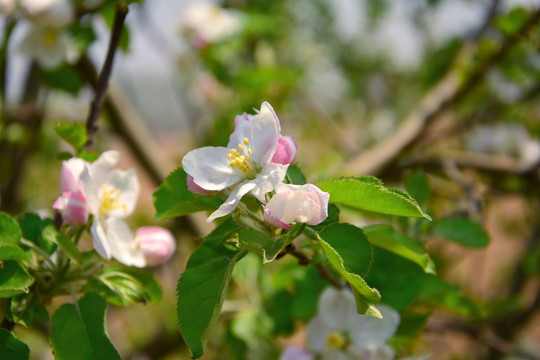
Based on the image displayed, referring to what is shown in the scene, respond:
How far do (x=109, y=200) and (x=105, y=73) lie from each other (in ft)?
0.65

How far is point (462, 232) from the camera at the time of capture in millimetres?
962

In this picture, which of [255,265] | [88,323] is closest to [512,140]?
[255,265]

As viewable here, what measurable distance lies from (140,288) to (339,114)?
4.19m

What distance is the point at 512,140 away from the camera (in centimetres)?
227

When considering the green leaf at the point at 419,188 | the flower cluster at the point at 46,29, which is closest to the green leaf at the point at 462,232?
the green leaf at the point at 419,188

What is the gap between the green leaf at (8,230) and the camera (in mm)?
679

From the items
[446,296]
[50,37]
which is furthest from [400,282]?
[50,37]

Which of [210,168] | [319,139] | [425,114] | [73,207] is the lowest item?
[319,139]

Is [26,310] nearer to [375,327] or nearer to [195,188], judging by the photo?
[195,188]

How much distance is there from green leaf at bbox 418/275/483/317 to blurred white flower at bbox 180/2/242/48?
1.47 m

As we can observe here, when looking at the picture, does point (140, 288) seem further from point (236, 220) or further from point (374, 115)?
point (374, 115)

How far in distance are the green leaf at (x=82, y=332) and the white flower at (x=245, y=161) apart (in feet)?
0.74

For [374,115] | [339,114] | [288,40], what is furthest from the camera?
[339,114]

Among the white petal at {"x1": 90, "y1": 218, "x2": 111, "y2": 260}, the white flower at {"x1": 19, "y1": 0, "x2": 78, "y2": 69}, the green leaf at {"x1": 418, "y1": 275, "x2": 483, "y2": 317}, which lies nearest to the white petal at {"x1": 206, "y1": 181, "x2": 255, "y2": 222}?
the white petal at {"x1": 90, "y1": 218, "x2": 111, "y2": 260}
